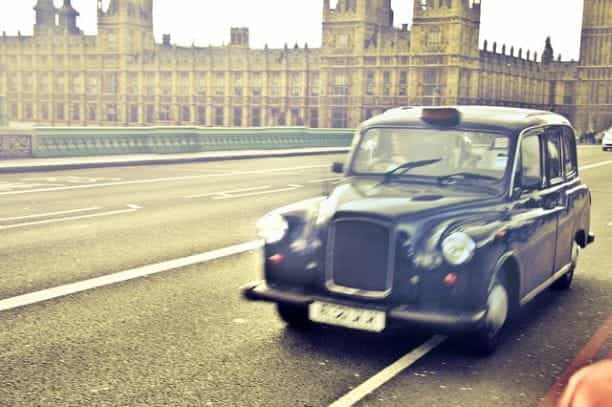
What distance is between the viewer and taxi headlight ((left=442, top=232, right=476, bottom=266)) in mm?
4883

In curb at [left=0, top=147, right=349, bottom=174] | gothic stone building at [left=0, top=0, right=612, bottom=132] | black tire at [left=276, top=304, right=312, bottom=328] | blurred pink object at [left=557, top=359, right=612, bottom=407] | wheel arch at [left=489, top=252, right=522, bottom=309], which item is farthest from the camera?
gothic stone building at [left=0, top=0, right=612, bottom=132]

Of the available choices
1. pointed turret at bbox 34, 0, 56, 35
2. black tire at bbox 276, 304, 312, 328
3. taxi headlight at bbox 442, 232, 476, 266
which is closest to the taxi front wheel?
taxi headlight at bbox 442, 232, 476, 266

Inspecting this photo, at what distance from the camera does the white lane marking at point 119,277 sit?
21.2 ft

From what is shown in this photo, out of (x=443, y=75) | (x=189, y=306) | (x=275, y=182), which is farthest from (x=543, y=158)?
(x=443, y=75)

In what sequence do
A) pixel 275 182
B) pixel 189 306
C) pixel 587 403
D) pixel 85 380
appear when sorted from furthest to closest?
pixel 275 182, pixel 189 306, pixel 85 380, pixel 587 403

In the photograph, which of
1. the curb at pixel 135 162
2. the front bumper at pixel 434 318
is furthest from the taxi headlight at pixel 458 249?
the curb at pixel 135 162

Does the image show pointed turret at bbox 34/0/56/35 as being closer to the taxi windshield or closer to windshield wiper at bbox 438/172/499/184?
the taxi windshield

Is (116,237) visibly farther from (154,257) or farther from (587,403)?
(587,403)

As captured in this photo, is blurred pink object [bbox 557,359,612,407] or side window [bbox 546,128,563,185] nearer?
blurred pink object [bbox 557,359,612,407]

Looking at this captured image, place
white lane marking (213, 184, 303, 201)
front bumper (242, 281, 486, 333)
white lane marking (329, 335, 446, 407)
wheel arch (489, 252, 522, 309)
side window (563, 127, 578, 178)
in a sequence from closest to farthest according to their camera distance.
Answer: white lane marking (329, 335, 446, 407), front bumper (242, 281, 486, 333), wheel arch (489, 252, 522, 309), side window (563, 127, 578, 178), white lane marking (213, 184, 303, 201)

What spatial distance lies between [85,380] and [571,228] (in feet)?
15.0

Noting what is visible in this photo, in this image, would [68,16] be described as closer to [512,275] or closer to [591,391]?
[512,275]

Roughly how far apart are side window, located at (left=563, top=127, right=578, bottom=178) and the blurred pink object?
5567 millimetres

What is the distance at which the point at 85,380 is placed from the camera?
4.62 m
